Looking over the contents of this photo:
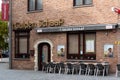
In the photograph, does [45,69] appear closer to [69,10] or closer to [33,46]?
[33,46]

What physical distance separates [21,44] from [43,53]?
7.54ft

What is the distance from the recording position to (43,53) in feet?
93.1

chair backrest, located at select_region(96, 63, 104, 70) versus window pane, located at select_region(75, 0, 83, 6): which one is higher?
window pane, located at select_region(75, 0, 83, 6)

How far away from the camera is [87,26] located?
24.5 metres

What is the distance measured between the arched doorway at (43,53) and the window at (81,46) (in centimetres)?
224

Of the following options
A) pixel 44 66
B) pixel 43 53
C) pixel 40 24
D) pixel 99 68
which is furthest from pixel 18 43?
pixel 99 68

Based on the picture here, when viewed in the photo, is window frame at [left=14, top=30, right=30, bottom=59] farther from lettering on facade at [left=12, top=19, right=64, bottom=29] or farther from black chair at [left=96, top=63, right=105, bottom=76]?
black chair at [left=96, top=63, right=105, bottom=76]

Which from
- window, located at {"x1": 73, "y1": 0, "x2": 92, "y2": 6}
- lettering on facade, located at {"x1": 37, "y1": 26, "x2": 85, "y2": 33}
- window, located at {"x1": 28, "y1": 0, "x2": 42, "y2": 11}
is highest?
window, located at {"x1": 28, "y1": 0, "x2": 42, "y2": 11}

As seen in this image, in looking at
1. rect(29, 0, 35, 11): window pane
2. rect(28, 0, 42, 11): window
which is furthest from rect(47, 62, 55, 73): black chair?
rect(29, 0, 35, 11): window pane

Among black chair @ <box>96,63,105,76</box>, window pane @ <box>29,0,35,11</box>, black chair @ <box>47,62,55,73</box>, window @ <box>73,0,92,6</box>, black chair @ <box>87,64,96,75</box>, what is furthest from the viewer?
window pane @ <box>29,0,35,11</box>

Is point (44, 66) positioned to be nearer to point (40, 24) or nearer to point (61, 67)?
point (61, 67)

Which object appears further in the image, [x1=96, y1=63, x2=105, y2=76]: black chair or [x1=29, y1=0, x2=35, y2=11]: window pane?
[x1=29, y1=0, x2=35, y2=11]: window pane

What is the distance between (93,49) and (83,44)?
0.90 meters

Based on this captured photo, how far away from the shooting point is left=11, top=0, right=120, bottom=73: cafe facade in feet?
78.5
